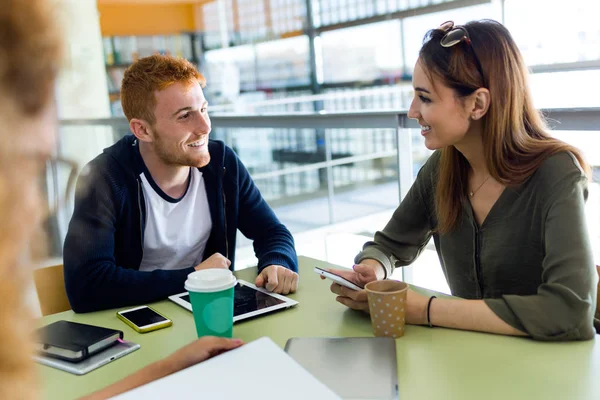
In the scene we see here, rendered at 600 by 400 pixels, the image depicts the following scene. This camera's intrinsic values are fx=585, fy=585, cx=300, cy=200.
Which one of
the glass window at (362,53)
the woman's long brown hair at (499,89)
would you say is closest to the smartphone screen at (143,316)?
the woman's long brown hair at (499,89)

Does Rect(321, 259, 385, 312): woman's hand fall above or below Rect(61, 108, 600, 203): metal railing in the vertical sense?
below

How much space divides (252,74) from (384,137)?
5.81 feet

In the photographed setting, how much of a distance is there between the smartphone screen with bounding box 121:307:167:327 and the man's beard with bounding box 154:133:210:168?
20.0 inches

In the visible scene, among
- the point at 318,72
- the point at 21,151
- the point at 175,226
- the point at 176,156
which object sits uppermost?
the point at 318,72

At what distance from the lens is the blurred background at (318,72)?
A: 3574 mm

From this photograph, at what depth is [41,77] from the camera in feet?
1.02

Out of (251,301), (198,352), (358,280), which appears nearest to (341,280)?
(358,280)

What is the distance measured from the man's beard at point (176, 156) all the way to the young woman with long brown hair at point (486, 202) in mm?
527

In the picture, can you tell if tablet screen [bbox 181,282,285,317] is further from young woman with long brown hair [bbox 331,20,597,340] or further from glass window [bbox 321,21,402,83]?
glass window [bbox 321,21,402,83]

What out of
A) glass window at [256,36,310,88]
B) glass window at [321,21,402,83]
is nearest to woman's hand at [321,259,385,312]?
glass window at [321,21,402,83]

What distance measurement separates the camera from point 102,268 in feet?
4.51

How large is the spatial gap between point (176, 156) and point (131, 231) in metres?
0.24

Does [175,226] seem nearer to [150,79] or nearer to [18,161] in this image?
[150,79]

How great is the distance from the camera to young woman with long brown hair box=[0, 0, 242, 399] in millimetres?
289
